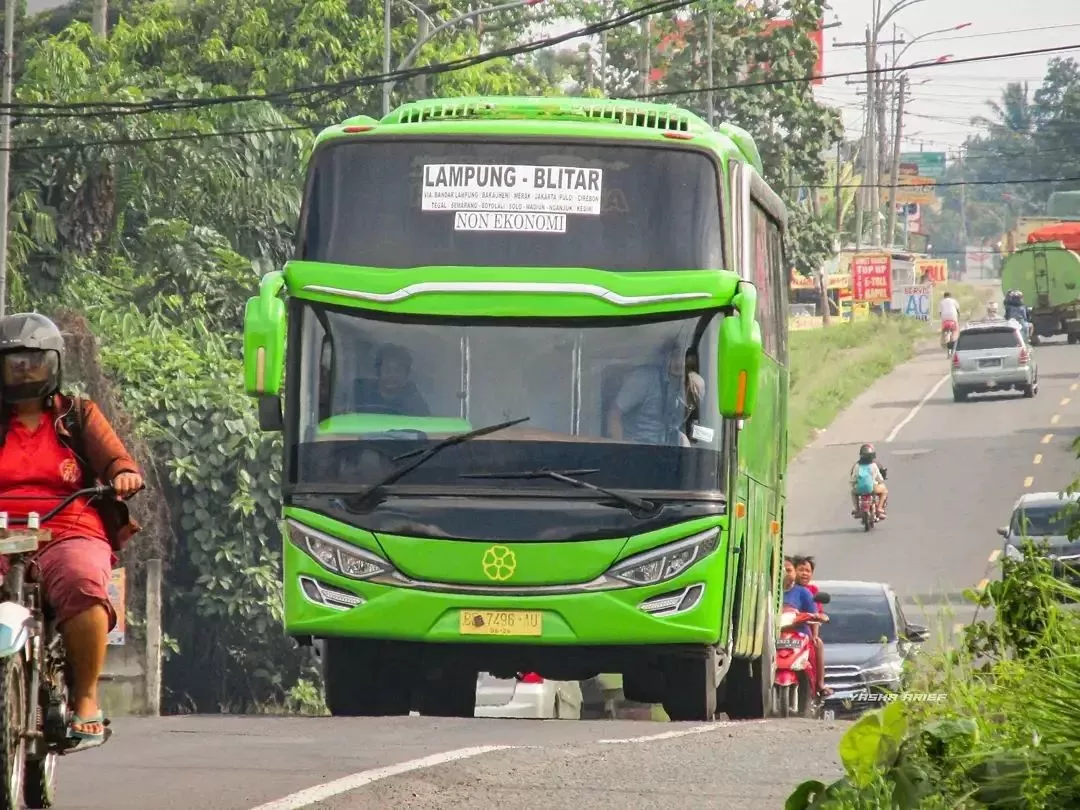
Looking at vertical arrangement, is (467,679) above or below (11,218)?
below

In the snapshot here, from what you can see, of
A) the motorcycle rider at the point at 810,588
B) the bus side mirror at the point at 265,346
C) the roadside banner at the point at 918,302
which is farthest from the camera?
the roadside banner at the point at 918,302

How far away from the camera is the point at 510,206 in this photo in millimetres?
13656

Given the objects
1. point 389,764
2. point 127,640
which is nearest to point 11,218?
point 127,640

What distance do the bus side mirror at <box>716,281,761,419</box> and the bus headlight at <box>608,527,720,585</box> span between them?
0.69 metres

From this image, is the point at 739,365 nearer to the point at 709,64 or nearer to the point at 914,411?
the point at 914,411

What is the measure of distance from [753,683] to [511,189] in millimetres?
4834

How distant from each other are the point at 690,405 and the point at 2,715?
625 centimetres

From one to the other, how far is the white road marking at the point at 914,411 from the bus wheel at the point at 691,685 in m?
40.9

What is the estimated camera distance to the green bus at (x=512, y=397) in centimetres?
1300

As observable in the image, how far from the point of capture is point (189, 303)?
35.3 m

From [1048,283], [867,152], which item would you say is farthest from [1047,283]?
[867,152]

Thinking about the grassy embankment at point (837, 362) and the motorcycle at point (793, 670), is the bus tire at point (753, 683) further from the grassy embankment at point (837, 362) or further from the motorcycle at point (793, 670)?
the grassy embankment at point (837, 362)

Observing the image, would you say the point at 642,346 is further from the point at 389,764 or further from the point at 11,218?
the point at 11,218

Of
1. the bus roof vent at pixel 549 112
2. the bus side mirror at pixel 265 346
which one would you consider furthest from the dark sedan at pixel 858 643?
the bus side mirror at pixel 265 346
